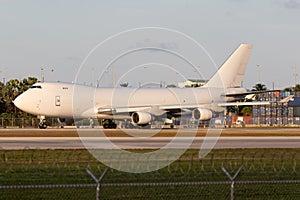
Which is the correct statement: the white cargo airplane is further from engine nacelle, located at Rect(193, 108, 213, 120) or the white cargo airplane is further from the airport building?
the airport building

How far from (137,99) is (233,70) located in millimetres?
14854

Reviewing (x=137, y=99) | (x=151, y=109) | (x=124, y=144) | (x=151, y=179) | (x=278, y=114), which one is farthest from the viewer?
(x=278, y=114)

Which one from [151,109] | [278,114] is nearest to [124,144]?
[151,109]

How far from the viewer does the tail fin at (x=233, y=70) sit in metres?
94.0

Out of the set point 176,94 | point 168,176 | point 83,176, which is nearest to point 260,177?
point 168,176

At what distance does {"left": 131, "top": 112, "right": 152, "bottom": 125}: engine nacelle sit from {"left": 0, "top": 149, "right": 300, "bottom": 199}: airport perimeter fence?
42.0m

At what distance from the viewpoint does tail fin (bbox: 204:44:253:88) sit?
94.0m

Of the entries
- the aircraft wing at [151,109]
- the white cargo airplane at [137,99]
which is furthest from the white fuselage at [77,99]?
the aircraft wing at [151,109]

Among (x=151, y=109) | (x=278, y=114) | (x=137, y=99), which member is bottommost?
(x=278, y=114)

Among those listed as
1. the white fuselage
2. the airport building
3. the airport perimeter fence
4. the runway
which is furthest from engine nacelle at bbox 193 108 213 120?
the airport building

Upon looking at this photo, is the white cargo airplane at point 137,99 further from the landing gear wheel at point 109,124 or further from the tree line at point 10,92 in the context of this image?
the tree line at point 10,92

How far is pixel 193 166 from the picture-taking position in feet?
98.5

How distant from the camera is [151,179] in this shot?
80.3 feet

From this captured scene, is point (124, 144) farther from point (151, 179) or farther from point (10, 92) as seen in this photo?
point (10, 92)
